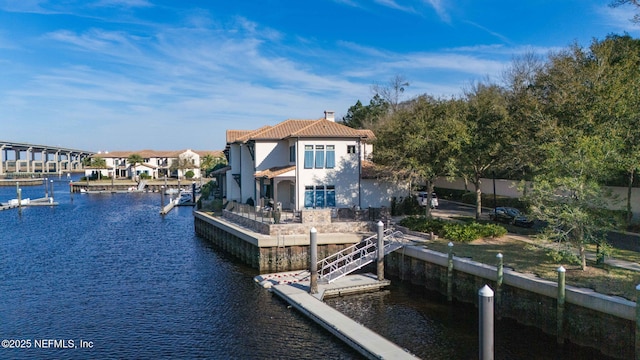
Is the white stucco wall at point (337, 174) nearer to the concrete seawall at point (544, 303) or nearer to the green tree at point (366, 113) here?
the concrete seawall at point (544, 303)

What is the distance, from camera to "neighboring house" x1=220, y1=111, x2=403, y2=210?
35.7 metres

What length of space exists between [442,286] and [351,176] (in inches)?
589

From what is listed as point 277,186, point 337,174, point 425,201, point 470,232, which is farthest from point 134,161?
point 470,232

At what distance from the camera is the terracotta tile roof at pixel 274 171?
116 feet

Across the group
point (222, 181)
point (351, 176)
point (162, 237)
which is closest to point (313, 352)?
point (351, 176)

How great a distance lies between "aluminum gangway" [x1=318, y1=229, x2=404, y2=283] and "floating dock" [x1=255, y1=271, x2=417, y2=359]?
0.48m

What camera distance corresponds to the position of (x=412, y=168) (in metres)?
32.2

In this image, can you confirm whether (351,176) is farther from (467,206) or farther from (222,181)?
(222,181)

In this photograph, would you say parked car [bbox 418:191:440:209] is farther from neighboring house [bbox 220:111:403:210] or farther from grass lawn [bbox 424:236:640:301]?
grass lawn [bbox 424:236:640:301]

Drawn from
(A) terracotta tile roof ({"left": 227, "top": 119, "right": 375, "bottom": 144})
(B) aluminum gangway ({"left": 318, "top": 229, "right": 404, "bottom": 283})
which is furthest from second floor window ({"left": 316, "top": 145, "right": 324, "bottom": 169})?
(B) aluminum gangway ({"left": 318, "top": 229, "right": 404, "bottom": 283})

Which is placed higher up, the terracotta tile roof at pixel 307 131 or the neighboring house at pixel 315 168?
the terracotta tile roof at pixel 307 131

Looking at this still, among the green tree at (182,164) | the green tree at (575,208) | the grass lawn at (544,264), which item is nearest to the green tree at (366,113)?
the green tree at (182,164)

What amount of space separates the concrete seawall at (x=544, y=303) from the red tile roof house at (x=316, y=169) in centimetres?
1159

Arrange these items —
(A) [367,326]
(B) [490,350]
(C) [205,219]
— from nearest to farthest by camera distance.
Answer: (B) [490,350]
(A) [367,326]
(C) [205,219]
